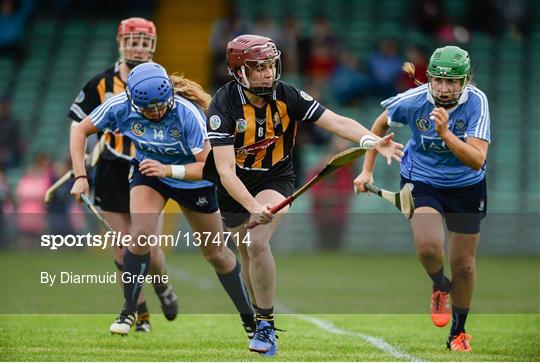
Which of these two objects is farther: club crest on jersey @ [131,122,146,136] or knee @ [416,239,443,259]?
club crest on jersey @ [131,122,146,136]

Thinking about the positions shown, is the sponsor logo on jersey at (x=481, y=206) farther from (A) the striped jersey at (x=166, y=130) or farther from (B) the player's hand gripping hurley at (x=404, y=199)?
(A) the striped jersey at (x=166, y=130)

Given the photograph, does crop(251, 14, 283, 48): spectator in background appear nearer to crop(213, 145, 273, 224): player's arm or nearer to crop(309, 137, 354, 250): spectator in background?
crop(309, 137, 354, 250): spectator in background

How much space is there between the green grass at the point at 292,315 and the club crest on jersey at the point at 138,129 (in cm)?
136

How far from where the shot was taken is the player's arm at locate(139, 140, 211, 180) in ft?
24.7

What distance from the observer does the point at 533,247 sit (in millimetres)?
15055

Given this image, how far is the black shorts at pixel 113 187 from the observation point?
867cm

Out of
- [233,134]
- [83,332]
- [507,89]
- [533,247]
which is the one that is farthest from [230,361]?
[507,89]

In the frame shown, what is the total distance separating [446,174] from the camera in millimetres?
7461

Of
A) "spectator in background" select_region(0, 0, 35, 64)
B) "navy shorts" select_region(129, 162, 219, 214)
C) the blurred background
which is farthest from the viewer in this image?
"spectator in background" select_region(0, 0, 35, 64)

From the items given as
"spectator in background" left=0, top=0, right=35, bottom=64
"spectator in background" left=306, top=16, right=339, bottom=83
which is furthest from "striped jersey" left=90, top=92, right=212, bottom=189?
"spectator in background" left=0, top=0, right=35, bottom=64

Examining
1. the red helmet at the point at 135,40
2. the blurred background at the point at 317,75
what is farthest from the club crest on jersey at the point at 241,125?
the blurred background at the point at 317,75

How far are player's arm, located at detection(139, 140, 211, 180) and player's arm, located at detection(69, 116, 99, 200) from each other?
0.58 metres

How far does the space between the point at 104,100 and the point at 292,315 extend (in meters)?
2.45

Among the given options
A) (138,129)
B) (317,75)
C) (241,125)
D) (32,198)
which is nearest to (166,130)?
(138,129)
